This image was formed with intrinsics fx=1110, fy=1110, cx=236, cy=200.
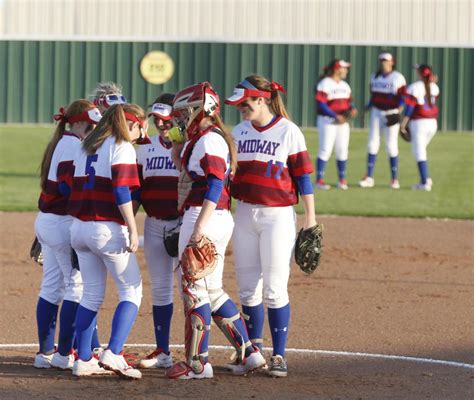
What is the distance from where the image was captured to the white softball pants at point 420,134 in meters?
16.8

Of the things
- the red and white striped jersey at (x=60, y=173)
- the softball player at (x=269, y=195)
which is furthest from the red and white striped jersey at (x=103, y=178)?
the softball player at (x=269, y=195)

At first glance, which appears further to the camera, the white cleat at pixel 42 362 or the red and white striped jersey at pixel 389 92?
the red and white striped jersey at pixel 389 92

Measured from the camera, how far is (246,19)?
30.9m

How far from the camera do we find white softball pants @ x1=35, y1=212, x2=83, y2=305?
6.95 m

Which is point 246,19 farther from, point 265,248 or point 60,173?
point 265,248

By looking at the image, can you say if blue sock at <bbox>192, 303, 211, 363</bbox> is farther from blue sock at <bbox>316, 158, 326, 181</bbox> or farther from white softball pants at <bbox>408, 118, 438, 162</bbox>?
white softball pants at <bbox>408, 118, 438, 162</bbox>

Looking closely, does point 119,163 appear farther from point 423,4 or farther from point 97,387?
point 423,4

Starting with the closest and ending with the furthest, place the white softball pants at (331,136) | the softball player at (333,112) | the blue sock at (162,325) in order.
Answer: the blue sock at (162,325) → the softball player at (333,112) → the white softball pants at (331,136)

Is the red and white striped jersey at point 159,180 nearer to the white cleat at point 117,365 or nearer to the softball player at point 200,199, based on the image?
the softball player at point 200,199

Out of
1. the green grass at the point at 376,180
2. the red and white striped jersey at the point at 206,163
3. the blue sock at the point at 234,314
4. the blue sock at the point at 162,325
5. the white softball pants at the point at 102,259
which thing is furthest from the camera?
the green grass at the point at 376,180

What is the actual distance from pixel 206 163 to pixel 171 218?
690 mm

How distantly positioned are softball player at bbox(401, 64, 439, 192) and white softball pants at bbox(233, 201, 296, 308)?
10.1 m

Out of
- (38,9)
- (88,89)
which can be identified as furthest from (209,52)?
(38,9)

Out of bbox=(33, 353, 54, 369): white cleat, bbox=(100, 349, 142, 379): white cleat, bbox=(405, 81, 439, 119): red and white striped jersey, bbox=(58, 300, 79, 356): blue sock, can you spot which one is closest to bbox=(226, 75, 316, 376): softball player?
bbox=(100, 349, 142, 379): white cleat
